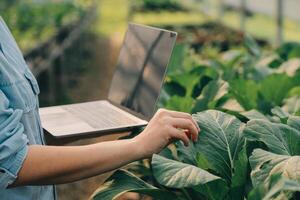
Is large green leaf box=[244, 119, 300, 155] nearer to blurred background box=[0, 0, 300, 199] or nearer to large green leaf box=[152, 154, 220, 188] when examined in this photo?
large green leaf box=[152, 154, 220, 188]

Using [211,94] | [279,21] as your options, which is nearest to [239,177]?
[211,94]

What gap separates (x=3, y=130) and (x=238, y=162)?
0.64 metres

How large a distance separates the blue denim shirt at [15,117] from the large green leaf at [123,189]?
0.17m

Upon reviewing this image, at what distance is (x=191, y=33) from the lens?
837 cm

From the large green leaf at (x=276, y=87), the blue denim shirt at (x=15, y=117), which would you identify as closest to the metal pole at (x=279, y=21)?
the large green leaf at (x=276, y=87)

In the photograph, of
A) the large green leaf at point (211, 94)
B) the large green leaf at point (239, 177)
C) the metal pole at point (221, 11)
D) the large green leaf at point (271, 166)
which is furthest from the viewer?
the metal pole at point (221, 11)

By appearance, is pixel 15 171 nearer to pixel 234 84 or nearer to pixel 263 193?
pixel 263 193

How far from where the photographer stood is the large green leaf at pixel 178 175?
148 centimetres

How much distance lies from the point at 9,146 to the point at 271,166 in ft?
2.05

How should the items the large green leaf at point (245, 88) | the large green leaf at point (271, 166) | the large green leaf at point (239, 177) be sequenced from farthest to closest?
1. the large green leaf at point (245, 88)
2. the large green leaf at point (239, 177)
3. the large green leaf at point (271, 166)

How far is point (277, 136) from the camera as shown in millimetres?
1669

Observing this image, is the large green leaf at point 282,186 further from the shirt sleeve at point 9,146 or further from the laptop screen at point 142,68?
the laptop screen at point 142,68

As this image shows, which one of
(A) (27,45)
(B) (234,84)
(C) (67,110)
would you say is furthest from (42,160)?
(A) (27,45)

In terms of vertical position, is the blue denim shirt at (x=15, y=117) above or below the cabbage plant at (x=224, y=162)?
above
